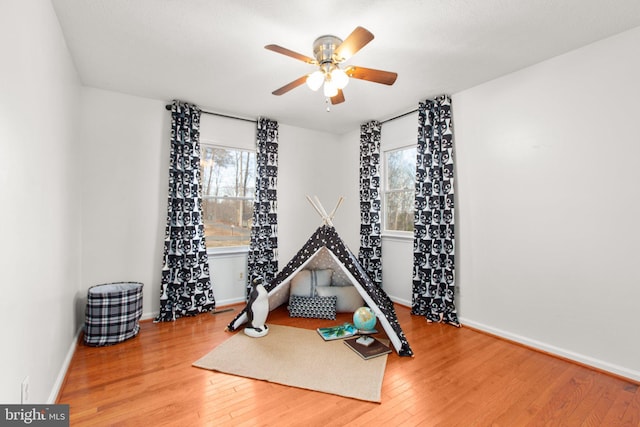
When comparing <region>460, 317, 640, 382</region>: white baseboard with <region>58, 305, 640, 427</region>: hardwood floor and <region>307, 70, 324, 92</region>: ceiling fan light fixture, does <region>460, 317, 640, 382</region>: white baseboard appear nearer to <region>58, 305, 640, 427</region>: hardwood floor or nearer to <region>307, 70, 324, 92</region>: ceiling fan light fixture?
<region>58, 305, 640, 427</region>: hardwood floor

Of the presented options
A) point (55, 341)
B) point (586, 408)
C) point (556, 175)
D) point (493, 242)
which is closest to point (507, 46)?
point (556, 175)

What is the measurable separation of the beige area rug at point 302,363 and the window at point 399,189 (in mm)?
1929

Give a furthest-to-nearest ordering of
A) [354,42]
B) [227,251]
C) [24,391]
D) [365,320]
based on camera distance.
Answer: [227,251] < [365,320] < [354,42] < [24,391]

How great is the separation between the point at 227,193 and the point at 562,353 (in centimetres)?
386

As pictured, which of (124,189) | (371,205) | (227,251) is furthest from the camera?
(371,205)

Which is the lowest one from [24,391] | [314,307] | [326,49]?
[314,307]

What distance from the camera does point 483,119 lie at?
3.04 metres

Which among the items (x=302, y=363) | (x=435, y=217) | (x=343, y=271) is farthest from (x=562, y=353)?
(x=302, y=363)

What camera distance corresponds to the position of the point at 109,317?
2.69 m

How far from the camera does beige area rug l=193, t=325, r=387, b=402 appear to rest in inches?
82.3

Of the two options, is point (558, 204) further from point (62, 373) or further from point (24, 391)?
point (62, 373)

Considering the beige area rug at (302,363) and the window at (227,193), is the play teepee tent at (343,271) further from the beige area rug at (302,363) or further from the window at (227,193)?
the window at (227,193)

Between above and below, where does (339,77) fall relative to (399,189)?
above

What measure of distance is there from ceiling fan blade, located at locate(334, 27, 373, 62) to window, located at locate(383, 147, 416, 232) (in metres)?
2.22
